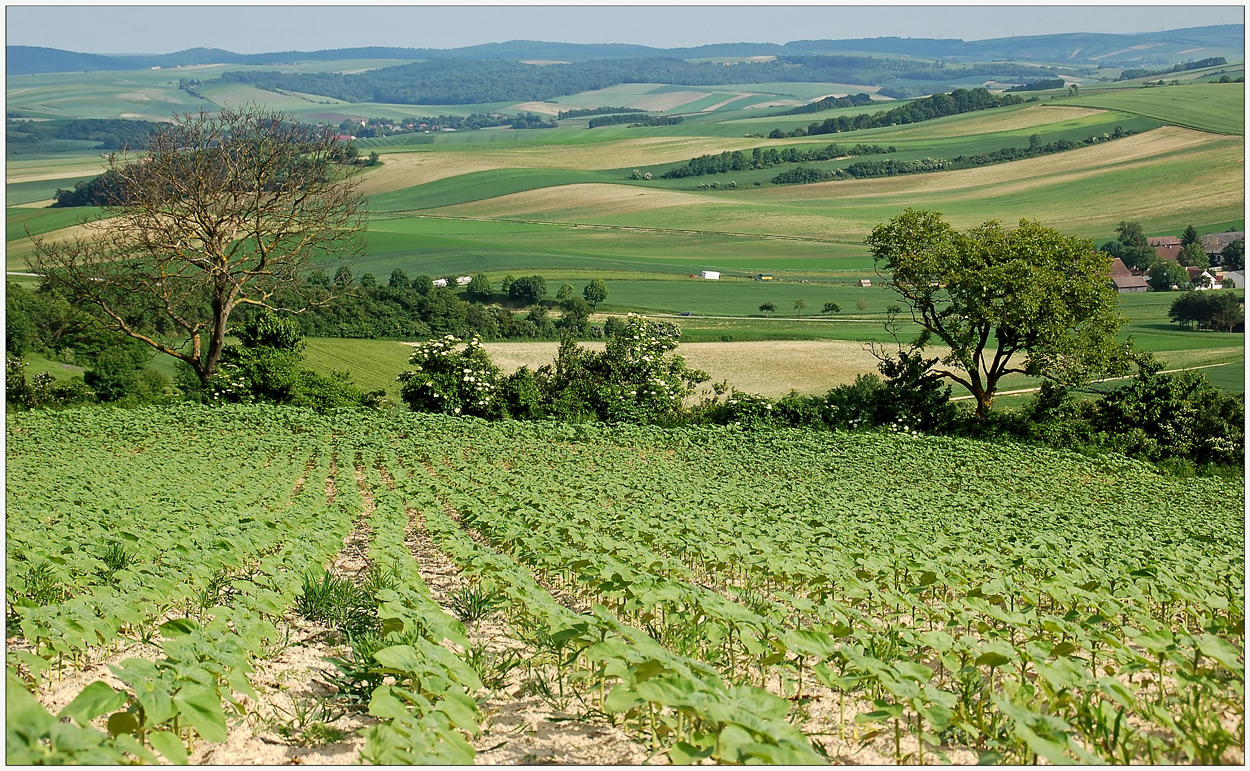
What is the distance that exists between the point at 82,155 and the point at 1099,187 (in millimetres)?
148334

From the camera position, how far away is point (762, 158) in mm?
119875

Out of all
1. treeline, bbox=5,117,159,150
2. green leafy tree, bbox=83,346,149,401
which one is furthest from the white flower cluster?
treeline, bbox=5,117,159,150

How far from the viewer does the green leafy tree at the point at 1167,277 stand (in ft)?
209

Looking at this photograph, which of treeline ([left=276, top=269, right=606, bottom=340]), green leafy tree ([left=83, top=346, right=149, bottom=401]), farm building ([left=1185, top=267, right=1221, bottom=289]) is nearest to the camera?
green leafy tree ([left=83, top=346, right=149, bottom=401])

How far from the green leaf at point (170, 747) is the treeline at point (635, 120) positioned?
172 meters

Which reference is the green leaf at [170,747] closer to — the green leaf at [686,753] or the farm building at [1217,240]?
the green leaf at [686,753]

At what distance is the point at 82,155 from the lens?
149750 mm

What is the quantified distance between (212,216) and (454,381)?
9.38m

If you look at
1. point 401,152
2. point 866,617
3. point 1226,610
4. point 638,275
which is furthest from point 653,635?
point 401,152

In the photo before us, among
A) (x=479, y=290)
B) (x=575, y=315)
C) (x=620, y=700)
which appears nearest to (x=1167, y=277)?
(x=575, y=315)

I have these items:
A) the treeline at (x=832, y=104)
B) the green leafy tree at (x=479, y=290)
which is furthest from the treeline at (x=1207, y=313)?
the treeline at (x=832, y=104)

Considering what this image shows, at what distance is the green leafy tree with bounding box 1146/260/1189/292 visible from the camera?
6378 centimetres

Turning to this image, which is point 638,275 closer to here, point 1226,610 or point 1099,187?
point 1099,187

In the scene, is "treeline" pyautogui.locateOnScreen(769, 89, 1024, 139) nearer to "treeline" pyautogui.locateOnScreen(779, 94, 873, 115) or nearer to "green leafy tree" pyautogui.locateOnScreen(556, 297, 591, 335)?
"treeline" pyautogui.locateOnScreen(779, 94, 873, 115)
